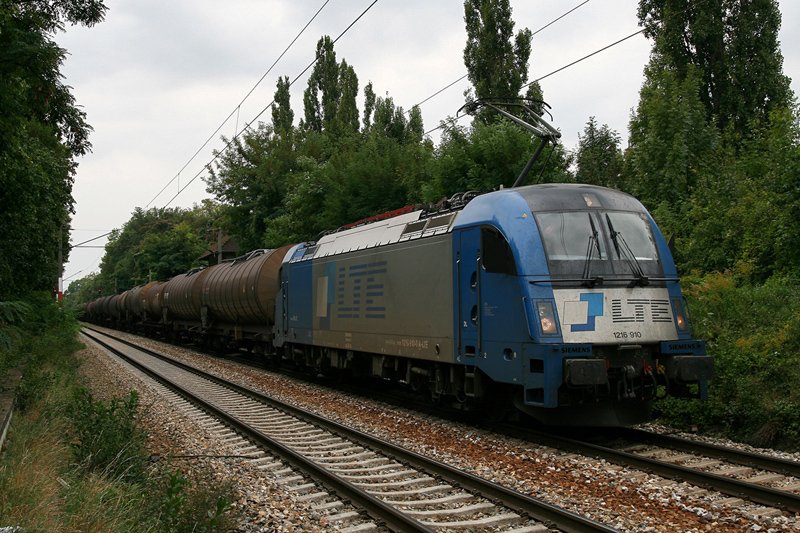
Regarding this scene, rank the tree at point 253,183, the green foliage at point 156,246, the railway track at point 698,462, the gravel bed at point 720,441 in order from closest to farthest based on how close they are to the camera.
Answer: the railway track at point 698,462, the gravel bed at point 720,441, the tree at point 253,183, the green foliage at point 156,246

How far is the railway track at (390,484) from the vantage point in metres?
5.89

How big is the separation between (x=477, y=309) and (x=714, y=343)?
427 centimetres

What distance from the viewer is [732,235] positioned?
52.3 ft

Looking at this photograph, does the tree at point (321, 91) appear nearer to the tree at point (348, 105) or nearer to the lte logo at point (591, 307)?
the tree at point (348, 105)

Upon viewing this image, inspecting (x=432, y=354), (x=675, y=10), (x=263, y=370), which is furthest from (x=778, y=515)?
(x=675, y=10)

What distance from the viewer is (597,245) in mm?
8938

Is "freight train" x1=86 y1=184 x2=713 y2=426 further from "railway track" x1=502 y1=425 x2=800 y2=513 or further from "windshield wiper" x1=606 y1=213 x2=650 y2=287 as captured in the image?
"railway track" x1=502 y1=425 x2=800 y2=513

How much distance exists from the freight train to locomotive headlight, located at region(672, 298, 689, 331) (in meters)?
0.02

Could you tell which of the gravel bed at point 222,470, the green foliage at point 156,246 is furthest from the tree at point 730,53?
the green foliage at point 156,246

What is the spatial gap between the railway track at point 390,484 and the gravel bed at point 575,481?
1.34 feet

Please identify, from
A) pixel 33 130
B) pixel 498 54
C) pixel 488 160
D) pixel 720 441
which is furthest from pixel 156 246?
pixel 720 441

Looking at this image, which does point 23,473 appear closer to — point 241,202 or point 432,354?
point 432,354

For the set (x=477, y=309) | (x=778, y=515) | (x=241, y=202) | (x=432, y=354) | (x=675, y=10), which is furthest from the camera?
(x=241, y=202)

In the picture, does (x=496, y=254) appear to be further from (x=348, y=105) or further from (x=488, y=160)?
(x=348, y=105)
